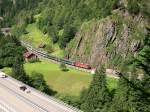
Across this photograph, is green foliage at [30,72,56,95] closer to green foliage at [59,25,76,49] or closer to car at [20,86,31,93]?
car at [20,86,31,93]

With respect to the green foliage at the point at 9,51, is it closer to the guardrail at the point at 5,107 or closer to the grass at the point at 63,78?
the grass at the point at 63,78

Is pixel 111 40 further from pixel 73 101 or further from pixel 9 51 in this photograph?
pixel 73 101

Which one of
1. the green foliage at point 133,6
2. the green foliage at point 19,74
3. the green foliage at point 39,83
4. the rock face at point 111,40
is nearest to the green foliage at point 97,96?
the green foliage at point 39,83

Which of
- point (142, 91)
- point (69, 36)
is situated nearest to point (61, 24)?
point (69, 36)

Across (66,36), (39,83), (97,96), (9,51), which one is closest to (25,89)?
(39,83)

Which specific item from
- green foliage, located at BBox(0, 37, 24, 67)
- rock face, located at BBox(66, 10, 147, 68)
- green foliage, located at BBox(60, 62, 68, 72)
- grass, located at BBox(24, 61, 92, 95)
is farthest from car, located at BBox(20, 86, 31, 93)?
rock face, located at BBox(66, 10, 147, 68)
